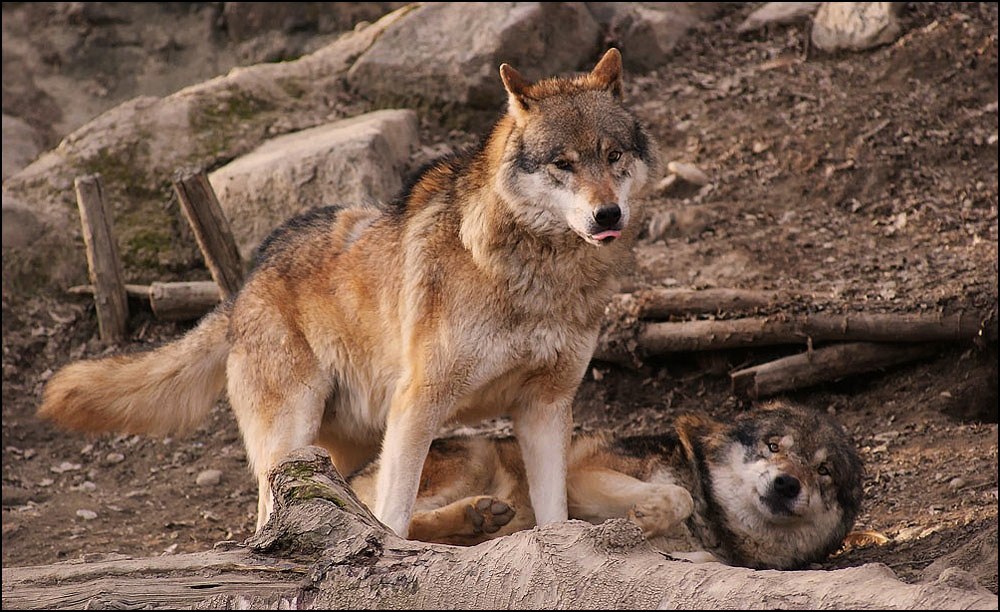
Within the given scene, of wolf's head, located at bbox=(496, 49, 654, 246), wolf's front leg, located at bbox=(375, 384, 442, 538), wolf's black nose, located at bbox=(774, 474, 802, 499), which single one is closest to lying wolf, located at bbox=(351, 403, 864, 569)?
wolf's black nose, located at bbox=(774, 474, 802, 499)

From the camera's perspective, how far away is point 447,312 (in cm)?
504

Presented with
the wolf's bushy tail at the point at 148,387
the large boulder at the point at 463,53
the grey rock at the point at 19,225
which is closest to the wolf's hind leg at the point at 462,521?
the wolf's bushy tail at the point at 148,387

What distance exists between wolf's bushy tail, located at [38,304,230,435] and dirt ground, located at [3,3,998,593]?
30.4 inches

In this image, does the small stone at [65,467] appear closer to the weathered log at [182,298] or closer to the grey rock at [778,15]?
the weathered log at [182,298]

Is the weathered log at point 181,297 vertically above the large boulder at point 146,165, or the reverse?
the large boulder at point 146,165

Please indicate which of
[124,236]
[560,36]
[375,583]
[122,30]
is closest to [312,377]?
[375,583]

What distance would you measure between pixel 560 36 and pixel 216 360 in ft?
19.3

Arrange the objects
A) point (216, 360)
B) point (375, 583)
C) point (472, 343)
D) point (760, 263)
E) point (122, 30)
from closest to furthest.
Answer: point (375, 583) < point (472, 343) < point (216, 360) < point (760, 263) < point (122, 30)

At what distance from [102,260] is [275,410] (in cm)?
344

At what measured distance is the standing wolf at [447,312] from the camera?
4.91 metres

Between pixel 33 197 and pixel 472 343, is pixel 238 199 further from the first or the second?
pixel 472 343

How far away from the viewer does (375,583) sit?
305 centimetres

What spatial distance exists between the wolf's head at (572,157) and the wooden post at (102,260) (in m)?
4.28

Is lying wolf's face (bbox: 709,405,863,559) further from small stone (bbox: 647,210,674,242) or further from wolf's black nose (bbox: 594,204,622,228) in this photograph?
small stone (bbox: 647,210,674,242)
